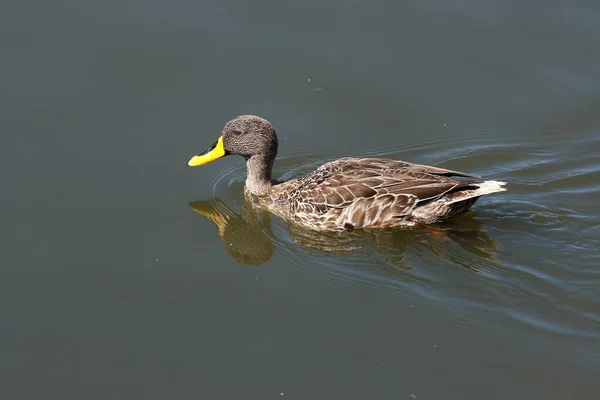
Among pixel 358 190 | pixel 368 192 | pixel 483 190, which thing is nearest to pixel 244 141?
pixel 358 190

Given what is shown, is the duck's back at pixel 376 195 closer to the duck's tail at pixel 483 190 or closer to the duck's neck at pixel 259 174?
the duck's tail at pixel 483 190

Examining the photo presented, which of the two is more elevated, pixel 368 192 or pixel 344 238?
pixel 368 192

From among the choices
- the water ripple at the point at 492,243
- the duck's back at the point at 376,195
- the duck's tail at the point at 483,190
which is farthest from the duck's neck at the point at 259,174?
the duck's tail at the point at 483,190

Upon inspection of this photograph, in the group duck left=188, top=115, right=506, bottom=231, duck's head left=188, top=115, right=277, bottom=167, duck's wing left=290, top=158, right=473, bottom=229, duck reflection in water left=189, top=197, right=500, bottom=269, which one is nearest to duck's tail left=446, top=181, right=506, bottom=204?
duck left=188, top=115, right=506, bottom=231

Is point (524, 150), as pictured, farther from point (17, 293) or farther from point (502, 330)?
point (17, 293)

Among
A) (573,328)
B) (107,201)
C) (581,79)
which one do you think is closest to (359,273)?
(573,328)

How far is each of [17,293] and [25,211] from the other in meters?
1.41

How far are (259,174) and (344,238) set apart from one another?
1.48 metres

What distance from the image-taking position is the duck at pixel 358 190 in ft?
31.8

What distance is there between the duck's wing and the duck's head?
750 millimetres

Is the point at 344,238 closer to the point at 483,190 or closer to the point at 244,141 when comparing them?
the point at 483,190

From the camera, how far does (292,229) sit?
10133 millimetres

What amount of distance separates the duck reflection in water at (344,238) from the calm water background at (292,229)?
3 centimetres

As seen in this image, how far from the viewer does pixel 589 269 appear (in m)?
8.87
